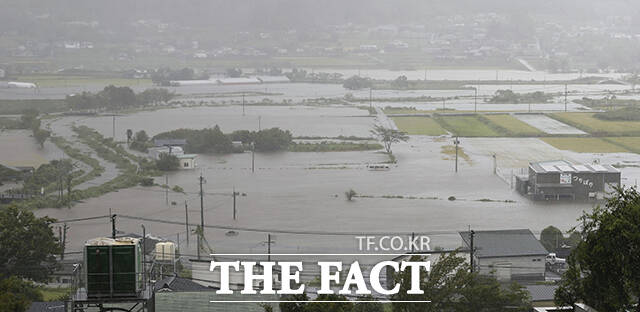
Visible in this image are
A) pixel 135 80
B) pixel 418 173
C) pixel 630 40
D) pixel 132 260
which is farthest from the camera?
pixel 630 40

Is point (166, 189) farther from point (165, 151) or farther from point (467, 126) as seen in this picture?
point (467, 126)

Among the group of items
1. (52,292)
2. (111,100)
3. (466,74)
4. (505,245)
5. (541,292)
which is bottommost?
(52,292)

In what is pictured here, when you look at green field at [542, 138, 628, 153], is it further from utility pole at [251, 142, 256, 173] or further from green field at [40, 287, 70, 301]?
green field at [40, 287, 70, 301]

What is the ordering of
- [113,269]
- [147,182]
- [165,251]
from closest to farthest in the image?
1. [113,269]
2. [165,251]
3. [147,182]

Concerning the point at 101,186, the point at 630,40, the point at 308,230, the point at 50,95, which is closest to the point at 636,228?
the point at 308,230

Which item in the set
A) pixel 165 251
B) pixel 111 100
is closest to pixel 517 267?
pixel 165 251

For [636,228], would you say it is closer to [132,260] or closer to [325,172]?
[132,260]

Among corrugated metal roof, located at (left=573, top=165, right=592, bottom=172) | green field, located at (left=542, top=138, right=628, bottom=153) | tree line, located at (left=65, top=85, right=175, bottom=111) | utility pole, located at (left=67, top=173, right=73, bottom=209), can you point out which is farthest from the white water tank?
tree line, located at (left=65, top=85, right=175, bottom=111)
